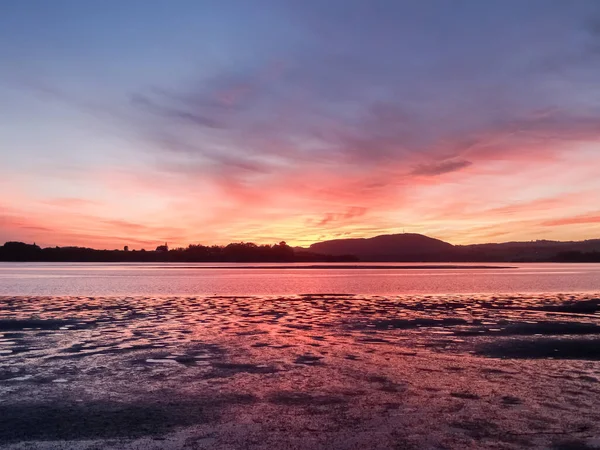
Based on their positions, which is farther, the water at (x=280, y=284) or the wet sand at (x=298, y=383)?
the water at (x=280, y=284)

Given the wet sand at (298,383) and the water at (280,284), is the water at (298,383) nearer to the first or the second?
the wet sand at (298,383)

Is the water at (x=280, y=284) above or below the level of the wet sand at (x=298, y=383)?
above

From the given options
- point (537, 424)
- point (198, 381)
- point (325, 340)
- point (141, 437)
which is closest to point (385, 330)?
point (325, 340)

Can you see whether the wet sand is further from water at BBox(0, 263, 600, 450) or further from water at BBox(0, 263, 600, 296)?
water at BBox(0, 263, 600, 296)

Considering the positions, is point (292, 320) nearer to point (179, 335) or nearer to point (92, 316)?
point (179, 335)

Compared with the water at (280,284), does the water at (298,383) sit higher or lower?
lower

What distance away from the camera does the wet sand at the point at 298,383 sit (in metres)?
10.2

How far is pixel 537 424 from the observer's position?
1080 cm

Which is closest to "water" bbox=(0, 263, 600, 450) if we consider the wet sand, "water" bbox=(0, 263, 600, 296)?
the wet sand

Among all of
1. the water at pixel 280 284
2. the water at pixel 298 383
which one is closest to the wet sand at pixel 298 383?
the water at pixel 298 383

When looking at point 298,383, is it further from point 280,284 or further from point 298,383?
point 280,284

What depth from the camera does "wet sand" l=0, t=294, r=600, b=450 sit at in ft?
33.6

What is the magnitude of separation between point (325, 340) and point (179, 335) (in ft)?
21.2

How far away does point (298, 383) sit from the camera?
14.3 meters
